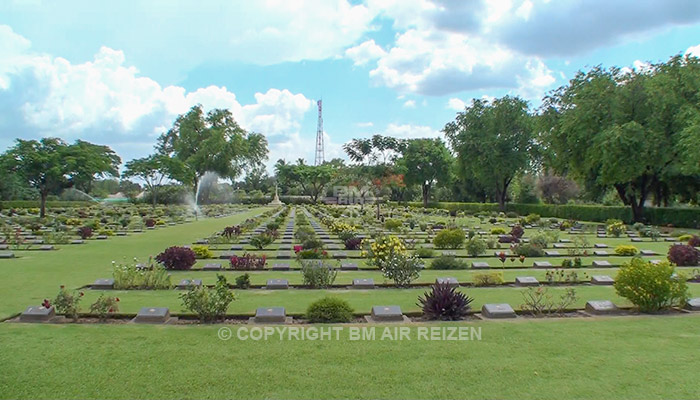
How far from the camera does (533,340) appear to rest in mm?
6133

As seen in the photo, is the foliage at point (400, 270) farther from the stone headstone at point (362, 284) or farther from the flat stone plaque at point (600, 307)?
the flat stone plaque at point (600, 307)

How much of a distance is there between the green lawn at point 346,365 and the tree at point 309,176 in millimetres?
71205

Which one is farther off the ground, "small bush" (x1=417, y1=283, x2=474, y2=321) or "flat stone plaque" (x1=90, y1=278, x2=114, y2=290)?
"small bush" (x1=417, y1=283, x2=474, y2=321)

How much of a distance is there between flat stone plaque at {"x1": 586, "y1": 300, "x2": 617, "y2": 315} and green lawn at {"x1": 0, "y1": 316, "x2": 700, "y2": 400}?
106cm

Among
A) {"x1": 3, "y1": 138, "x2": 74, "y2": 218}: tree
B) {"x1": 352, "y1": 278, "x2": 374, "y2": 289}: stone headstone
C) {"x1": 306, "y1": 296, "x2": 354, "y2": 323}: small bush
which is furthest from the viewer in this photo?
{"x1": 3, "y1": 138, "x2": 74, "y2": 218}: tree

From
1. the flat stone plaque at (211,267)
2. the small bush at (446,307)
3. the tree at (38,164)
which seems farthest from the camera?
the tree at (38,164)

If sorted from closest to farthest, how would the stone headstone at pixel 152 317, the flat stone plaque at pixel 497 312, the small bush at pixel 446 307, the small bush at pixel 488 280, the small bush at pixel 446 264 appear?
the stone headstone at pixel 152 317 < the small bush at pixel 446 307 < the flat stone plaque at pixel 497 312 < the small bush at pixel 488 280 < the small bush at pixel 446 264

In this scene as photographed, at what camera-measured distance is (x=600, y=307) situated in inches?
308

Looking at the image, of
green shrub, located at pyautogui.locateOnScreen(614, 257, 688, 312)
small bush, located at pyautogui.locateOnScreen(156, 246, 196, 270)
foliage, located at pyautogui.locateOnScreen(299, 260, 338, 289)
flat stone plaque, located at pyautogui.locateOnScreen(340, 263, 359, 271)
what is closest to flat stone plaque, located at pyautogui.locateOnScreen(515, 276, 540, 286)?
green shrub, located at pyautogui.locateOnScreen(614, 257, 688, 312)

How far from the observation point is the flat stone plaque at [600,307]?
25.5ft

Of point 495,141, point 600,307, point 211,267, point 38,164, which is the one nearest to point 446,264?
point 600,307

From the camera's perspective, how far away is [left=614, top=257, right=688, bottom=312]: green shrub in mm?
7723

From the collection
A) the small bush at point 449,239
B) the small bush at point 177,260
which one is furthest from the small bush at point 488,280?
the small bush at point 449,239

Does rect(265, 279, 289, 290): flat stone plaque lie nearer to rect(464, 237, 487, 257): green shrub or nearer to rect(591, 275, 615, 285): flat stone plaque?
rect(591, 275, 615, 285): flat stone plaque
